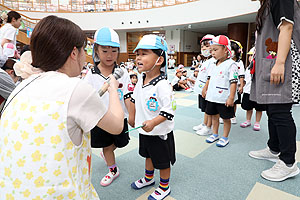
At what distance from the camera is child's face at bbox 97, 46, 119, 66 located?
1.51m

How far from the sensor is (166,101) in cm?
127

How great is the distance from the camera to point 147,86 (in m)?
1.36

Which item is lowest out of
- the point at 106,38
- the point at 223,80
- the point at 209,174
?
the point at 209,174

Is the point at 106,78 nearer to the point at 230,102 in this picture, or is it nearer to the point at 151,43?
the point at 151,43

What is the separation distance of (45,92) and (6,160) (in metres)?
0.29

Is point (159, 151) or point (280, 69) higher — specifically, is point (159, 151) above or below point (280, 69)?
below

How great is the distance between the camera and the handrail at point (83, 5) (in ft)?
47.5

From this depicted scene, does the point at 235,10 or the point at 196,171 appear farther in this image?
the point at 235,10

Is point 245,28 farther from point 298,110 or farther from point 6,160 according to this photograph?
point 6,160

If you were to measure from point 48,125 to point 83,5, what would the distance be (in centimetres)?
1799

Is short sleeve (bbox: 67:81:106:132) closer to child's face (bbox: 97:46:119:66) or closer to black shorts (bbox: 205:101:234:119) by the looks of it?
child's face (bbox: 97:46:119:66)

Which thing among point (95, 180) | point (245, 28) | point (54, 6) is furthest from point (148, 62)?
point (54, 6)

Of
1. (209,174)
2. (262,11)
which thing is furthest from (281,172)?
(262,11)

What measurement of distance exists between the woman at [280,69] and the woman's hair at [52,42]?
1388mm
